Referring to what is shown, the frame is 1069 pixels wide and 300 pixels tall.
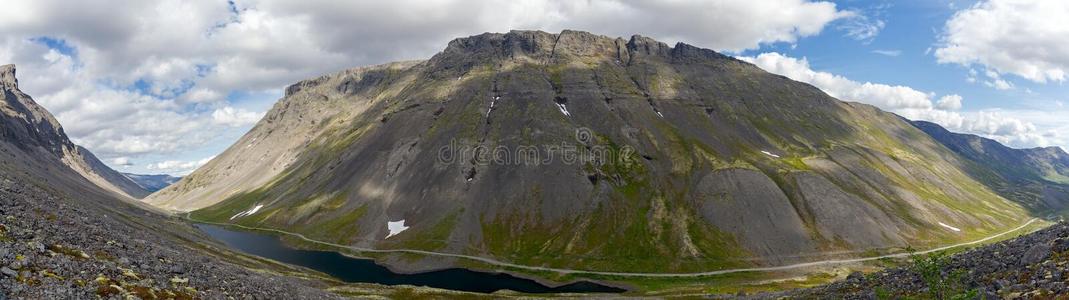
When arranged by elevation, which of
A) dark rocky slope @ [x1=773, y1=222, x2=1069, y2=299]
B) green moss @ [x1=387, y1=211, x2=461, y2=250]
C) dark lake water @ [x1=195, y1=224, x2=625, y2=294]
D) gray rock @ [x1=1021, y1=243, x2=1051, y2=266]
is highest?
gray rock @ [x1=1021, y1=243, x2=1051, y2=266]

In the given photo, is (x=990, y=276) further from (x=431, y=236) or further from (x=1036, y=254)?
(x=431, y=236)

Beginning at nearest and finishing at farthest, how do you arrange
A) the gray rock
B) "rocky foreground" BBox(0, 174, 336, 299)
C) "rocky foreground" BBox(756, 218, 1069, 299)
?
"rocky foreground" BBox(0, 174, 336, 299) < "rocky foreground" BBox(756, 218, 1069, 299) < the gray rock

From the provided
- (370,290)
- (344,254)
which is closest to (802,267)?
(370,290)

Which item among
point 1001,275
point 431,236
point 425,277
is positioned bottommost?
point 425,277

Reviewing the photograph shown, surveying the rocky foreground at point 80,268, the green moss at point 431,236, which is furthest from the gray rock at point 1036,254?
the green moss at point 431,236

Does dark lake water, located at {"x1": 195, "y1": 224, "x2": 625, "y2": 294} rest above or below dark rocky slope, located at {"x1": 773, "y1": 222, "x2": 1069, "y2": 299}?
below

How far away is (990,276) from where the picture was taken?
3803 centimetres

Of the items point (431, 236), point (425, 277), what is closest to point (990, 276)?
point (425, 277)

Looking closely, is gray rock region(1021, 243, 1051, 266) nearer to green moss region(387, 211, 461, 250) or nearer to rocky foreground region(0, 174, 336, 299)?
rocky foreground region(0, 174, 336, 299)

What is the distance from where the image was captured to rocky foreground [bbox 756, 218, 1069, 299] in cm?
3138

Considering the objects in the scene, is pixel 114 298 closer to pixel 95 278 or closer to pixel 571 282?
pixel 95 278

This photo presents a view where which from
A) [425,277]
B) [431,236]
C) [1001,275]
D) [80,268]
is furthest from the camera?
[431,236]

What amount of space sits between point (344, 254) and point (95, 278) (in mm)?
162376

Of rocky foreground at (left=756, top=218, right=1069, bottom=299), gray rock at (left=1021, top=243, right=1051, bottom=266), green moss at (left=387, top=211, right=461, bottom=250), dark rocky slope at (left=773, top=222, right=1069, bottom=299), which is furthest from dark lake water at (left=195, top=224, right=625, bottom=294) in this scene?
gray rock at (left=1021, top=243, right=1051, bottom=266)
